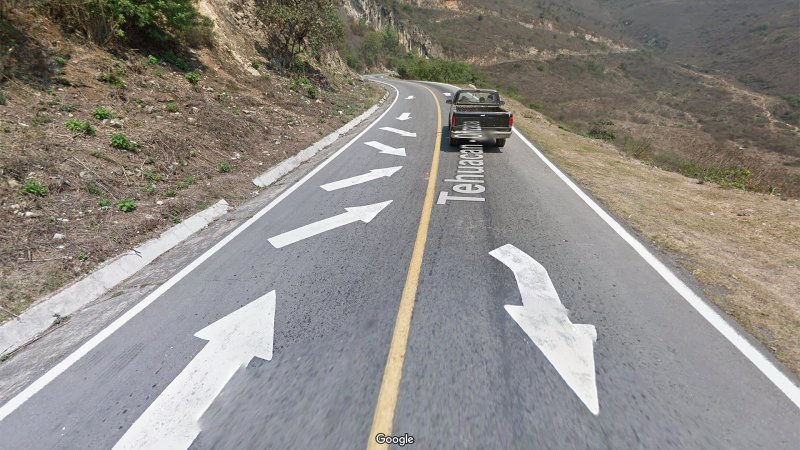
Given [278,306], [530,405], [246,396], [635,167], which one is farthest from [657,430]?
[635,167]

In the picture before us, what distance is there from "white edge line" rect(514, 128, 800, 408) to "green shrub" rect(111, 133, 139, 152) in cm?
914

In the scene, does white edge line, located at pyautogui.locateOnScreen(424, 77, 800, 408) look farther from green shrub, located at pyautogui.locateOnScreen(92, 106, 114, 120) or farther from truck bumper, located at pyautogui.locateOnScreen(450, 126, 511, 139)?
green shrub, located at pyautogui.locateOnScreen(92, 106, 114, 120)

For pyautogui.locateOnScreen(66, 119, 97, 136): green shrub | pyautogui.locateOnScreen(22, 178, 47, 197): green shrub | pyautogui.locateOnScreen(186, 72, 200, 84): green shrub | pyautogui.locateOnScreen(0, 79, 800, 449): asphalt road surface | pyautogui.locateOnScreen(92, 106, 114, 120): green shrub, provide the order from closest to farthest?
pyautogui.locateOnScreen(0, 79, 800, 449): asphalt road surface < pyautogui.locateOnScreen(22, 178, 47, 197): green shrub < pyautogui.locateOnScreen(66, 119, 97, 136): green shrub < pyautogui.locateOnScreen(92, 106, 114, 120): green shrub < pyautogui.locateOnScreen(186, 72, 200, 84): green shrub

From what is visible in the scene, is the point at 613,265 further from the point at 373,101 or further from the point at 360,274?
the point at 373,101

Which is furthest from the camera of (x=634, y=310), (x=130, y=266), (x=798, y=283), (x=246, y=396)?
(x=130, y=266)

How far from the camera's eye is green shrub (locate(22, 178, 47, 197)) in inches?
213

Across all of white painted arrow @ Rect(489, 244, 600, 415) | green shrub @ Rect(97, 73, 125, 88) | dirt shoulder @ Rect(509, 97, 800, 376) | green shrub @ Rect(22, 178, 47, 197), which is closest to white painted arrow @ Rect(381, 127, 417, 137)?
dirt shoulder @ Rect(509, 97, 800, 376)

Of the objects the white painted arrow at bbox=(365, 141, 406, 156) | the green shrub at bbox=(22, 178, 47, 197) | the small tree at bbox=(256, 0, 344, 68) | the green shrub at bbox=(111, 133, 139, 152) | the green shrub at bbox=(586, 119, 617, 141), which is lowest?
the green shrub at bbox=(586, 119, 617, 141)

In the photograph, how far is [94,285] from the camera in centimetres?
429

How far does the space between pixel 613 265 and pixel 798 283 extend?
207 cm

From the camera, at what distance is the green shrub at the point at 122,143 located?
7052mm

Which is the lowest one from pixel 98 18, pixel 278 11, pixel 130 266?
pixel 130 266

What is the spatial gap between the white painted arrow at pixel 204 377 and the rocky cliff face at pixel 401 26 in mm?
85625

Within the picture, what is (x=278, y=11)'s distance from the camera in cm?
1659
